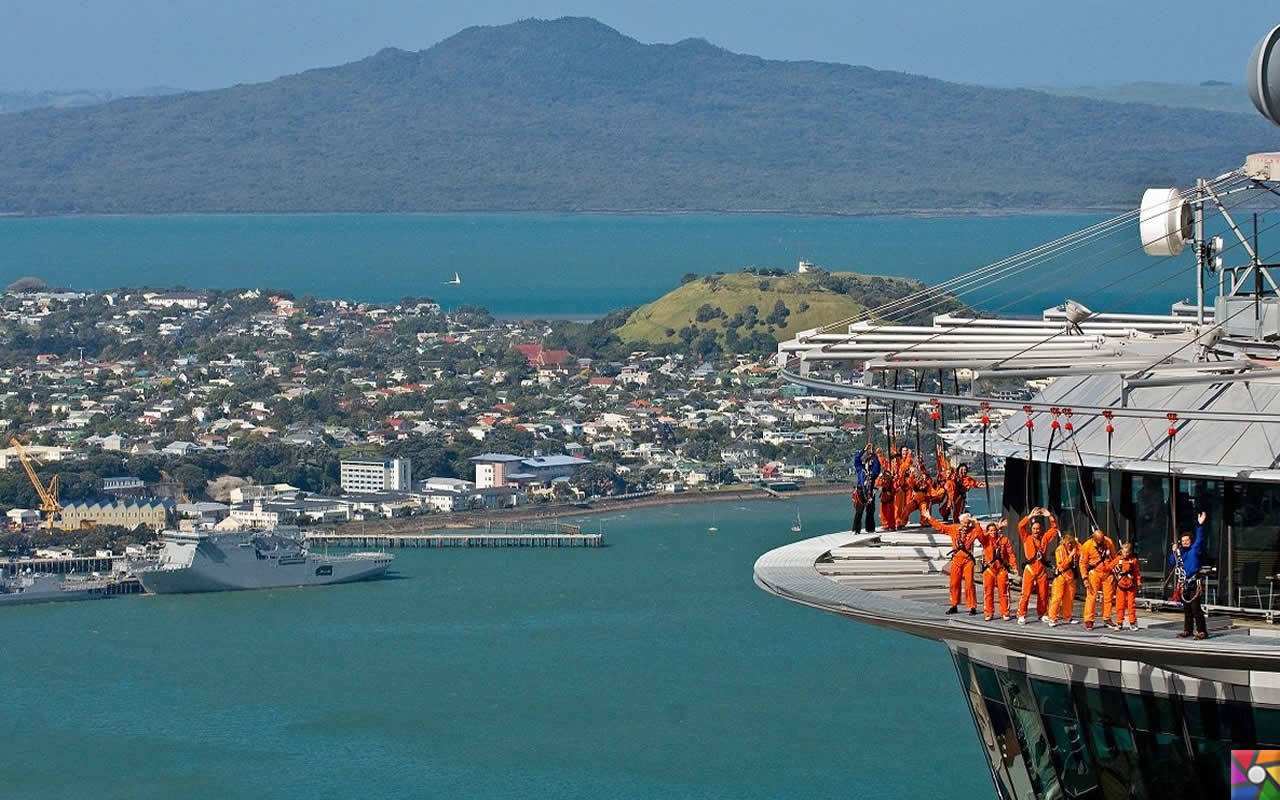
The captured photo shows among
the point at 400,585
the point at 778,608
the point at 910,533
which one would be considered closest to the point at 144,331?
the point at 400,585

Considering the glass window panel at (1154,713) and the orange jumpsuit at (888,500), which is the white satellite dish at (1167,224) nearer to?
the orange jumpsuit at (888,500)

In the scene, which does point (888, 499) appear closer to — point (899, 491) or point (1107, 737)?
point (899, 491)

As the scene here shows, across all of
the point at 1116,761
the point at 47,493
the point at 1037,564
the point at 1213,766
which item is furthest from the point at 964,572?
the point at 47,493

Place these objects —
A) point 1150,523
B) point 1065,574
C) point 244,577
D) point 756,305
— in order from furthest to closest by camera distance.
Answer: point 756,305 → point 244,577 → point 1150,523 → point 1065,574

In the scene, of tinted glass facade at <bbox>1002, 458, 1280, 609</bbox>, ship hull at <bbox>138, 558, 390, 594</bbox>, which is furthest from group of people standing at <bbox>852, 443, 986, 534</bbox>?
ship hull at <bbox>138, 558, 390, 594</bbox>

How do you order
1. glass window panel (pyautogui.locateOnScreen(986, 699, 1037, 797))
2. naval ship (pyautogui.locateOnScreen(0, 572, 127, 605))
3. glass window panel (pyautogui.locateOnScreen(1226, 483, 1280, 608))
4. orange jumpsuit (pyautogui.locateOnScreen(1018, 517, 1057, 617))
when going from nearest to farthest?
glass window panel (pyautogui.locateOnScreen(1226, 483, 1280, 608)) < orange jumpsuit (pyautogui.locateOnScreen(1018, 517, 1057, 617)) < glass window panel (pyautogui.locateOnScreen(986, 699, 1037, 797)) < naval ship (pyautogui.locateOnScreen(0, 572, 127, 605))

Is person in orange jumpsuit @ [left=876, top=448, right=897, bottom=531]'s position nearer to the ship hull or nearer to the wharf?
the ship hull

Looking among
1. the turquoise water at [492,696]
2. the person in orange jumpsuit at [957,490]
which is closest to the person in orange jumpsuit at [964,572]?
the person in orange jumpsuit at [957,490]
